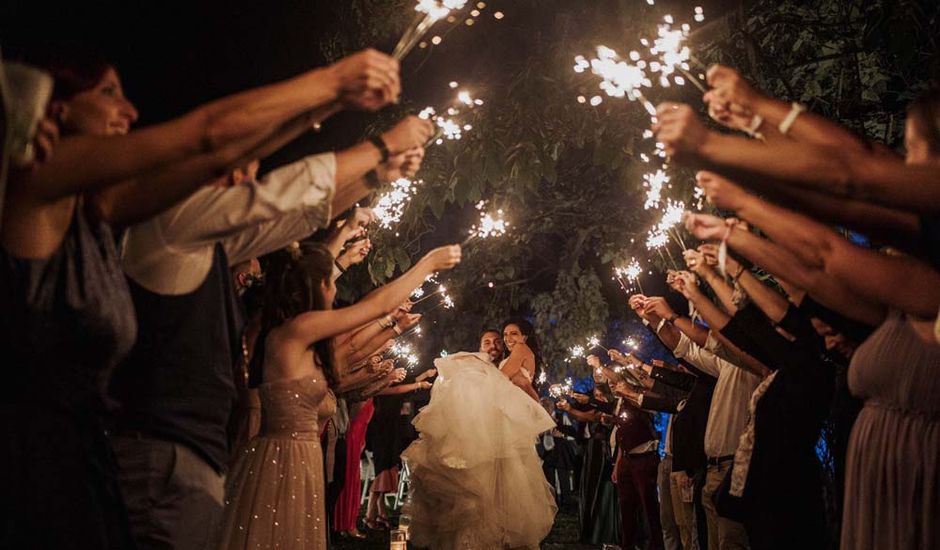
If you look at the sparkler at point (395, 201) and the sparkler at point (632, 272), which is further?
the sparkler at point (632, 272)

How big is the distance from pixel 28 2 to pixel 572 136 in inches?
206

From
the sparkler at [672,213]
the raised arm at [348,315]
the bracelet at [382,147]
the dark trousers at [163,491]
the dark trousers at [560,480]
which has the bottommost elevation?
the dark trousers at [163,491]

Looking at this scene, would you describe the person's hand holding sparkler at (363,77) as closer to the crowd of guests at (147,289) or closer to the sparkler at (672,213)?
the crowd of guests at (147,289)

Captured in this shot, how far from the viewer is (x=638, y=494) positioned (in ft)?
37.4

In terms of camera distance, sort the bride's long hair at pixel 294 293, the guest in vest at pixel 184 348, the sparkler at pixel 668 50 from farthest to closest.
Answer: the sparkler at pixel 668 50, the bride's long hair at pixel 294 293, the guest in vest at pixel 184 348

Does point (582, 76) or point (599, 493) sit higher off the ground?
point (582, 76)

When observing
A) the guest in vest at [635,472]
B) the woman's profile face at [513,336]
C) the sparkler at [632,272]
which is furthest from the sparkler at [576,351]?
the woman's profile face at [513,336]

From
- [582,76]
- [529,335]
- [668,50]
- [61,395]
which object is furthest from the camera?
[529,335]

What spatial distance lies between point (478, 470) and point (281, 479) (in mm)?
3814

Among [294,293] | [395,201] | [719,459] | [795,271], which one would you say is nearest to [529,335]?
[395,201]

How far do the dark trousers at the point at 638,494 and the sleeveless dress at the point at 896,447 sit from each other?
7444 mm

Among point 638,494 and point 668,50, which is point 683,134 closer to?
point 668,50

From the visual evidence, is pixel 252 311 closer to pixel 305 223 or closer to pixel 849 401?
pixel 305 223

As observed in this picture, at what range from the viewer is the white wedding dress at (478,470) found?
816 centimetres
